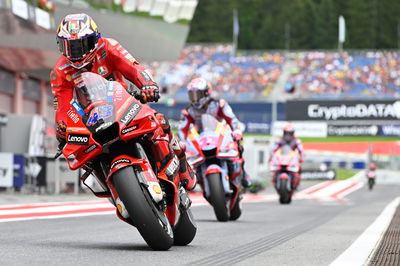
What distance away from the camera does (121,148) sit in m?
6.56

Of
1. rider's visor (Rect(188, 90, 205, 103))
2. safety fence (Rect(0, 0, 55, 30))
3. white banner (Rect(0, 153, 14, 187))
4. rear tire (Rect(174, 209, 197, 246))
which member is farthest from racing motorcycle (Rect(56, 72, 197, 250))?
safety fence (Rect(0, 0, 55, 30))

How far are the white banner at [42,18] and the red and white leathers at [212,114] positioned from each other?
1555 centimetres

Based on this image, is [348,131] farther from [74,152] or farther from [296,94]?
[74,152]

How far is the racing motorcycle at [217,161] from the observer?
11.9 meters

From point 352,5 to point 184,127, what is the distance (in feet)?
347

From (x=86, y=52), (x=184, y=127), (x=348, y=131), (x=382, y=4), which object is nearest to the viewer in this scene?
(x=86, y=52)

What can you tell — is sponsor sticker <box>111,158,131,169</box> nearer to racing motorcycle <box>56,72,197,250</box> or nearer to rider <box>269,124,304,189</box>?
racing motorcycle <box>56,72,197,250</box>

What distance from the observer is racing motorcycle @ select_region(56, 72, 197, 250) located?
638 centimetres

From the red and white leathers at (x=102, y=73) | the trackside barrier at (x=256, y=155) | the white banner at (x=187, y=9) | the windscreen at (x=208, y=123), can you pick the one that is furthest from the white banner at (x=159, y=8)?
the red and white leathers at (x=102, y=73)

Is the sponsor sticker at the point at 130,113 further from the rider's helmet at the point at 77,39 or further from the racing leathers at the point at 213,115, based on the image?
the racing leathers at the point at 213,115

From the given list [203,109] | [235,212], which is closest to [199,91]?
[203,109]

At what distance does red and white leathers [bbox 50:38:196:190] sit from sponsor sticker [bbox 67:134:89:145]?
0.25m

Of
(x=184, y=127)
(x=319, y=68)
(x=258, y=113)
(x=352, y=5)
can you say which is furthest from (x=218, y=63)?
(x=184, y=127)

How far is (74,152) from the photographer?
21.2 feet
